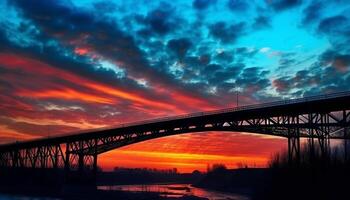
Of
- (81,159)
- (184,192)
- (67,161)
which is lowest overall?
(184,192)

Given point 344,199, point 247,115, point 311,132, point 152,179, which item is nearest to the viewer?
point 344,199

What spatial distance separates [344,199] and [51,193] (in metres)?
51.1

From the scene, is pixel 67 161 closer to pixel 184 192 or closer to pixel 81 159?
pixel 81 159

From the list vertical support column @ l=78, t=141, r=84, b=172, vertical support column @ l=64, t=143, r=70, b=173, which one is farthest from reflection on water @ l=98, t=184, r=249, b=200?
vertical support column @ l=64, t=143, r=70, b=173

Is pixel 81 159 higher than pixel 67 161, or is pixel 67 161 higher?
pixel 81 159

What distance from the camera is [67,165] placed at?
71.4 metres

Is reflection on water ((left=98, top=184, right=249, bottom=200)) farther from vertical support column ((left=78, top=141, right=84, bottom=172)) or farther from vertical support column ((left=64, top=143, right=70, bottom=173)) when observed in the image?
vertical support column ((left=64, top=143, right=70, bottom=173))

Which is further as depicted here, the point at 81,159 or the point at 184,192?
the point at 184,192

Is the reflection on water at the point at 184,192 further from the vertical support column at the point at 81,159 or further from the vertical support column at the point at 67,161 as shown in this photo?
the vertical support column at the point at 67,161

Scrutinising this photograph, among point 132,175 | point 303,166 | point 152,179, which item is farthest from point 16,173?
point 152,179

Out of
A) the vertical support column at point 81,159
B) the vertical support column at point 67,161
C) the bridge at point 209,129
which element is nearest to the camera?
the bridge at point 209,129

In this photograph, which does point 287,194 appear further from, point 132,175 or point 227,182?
point 132,175

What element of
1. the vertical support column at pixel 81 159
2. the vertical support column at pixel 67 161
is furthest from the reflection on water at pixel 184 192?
the vertical support column at pixel 67 161

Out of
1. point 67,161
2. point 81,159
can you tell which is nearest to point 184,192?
point 81,159
